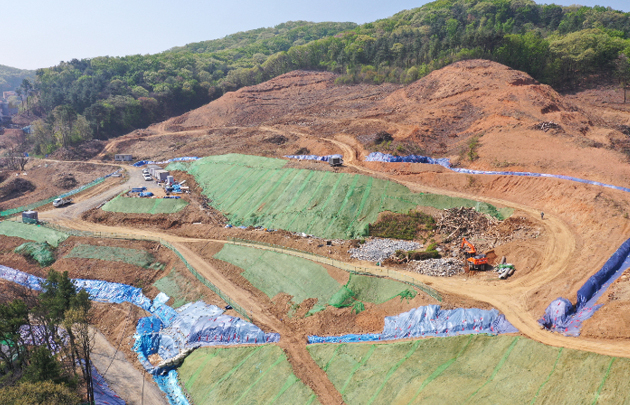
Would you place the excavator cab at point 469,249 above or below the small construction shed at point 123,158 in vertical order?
below

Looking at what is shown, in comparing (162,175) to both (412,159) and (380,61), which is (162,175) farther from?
(380,61)

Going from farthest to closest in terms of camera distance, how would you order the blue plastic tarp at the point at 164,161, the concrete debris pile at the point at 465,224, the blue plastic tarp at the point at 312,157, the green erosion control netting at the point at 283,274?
the blue plastic tarp at the point at 164,161
the blue plastic tarp at the point at 312,157
the concrete debris pile at the point at 465,224
the green erosion control netting at the point at 283,274

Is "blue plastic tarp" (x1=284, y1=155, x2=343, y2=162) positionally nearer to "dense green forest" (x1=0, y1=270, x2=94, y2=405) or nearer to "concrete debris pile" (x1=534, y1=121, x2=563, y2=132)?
"concrete debris pile" (x1=534, y1=121, x2=563, y2=132)

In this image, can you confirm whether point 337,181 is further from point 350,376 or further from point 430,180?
point 350,376

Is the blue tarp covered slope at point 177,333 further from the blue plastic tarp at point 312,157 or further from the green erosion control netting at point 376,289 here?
the blue plastic tarp at point 312,157

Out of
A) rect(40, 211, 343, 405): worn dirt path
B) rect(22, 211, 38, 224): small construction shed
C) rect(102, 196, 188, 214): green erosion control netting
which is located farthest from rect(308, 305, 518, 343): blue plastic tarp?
rect(22, 211, 38, 224): small construction shed

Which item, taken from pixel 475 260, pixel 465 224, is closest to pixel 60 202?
pixel 465 224

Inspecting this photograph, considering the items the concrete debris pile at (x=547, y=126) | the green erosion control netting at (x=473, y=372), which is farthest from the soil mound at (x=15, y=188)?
the concrete debris pile at (x=547, y=126)
